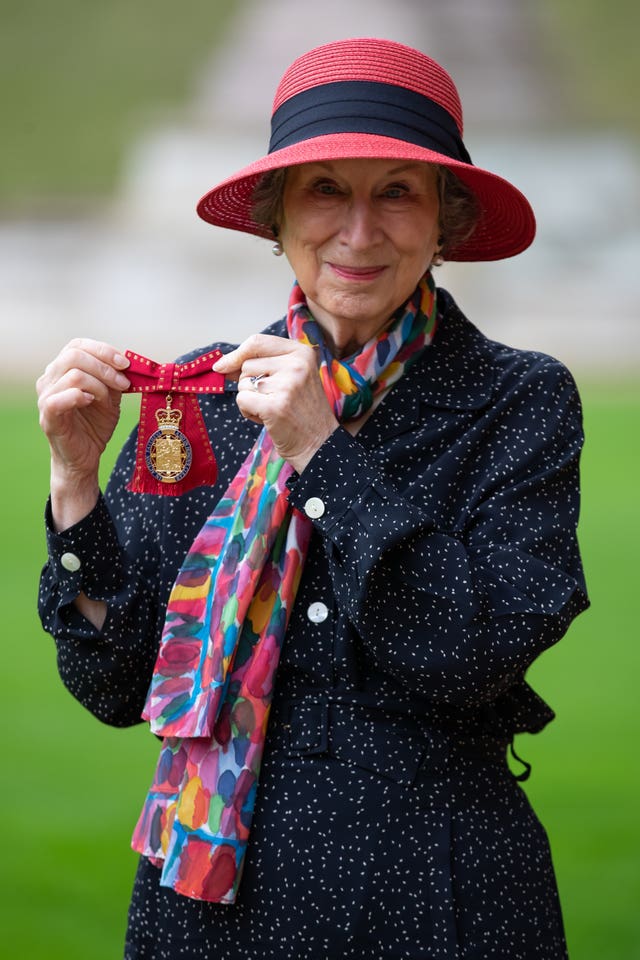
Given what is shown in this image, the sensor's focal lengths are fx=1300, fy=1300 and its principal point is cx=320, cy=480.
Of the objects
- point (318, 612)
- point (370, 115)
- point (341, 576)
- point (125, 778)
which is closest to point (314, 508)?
point (341, 576)

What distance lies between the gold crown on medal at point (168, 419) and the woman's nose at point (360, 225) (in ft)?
1.17

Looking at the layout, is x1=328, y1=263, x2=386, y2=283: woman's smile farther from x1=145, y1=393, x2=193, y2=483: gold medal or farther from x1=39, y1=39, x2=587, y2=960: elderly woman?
x1=145, y1=393, x2=193, y2=483: gold medal

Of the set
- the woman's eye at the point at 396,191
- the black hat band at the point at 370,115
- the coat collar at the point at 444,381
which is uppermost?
the black hat band at the point at 370,115

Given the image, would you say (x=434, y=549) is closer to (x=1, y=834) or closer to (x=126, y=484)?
(x=126, y=484)

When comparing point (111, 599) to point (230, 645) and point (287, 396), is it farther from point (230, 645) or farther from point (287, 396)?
point (287, 396)

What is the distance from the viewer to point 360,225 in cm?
183

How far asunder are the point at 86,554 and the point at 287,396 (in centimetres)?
40

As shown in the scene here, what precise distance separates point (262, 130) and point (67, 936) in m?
8.71

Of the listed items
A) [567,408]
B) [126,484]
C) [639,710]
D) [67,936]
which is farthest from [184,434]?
[639,710]

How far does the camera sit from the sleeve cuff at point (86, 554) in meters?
1.85

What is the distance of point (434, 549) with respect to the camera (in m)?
1.71

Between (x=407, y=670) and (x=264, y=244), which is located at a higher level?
(x=264, y=244)

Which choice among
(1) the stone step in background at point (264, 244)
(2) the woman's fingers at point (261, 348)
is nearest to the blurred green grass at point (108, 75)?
(1) the stone step in background at point (264, 244)

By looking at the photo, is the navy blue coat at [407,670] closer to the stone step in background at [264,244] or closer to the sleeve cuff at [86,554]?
the sleeve cuff at [86,554]
